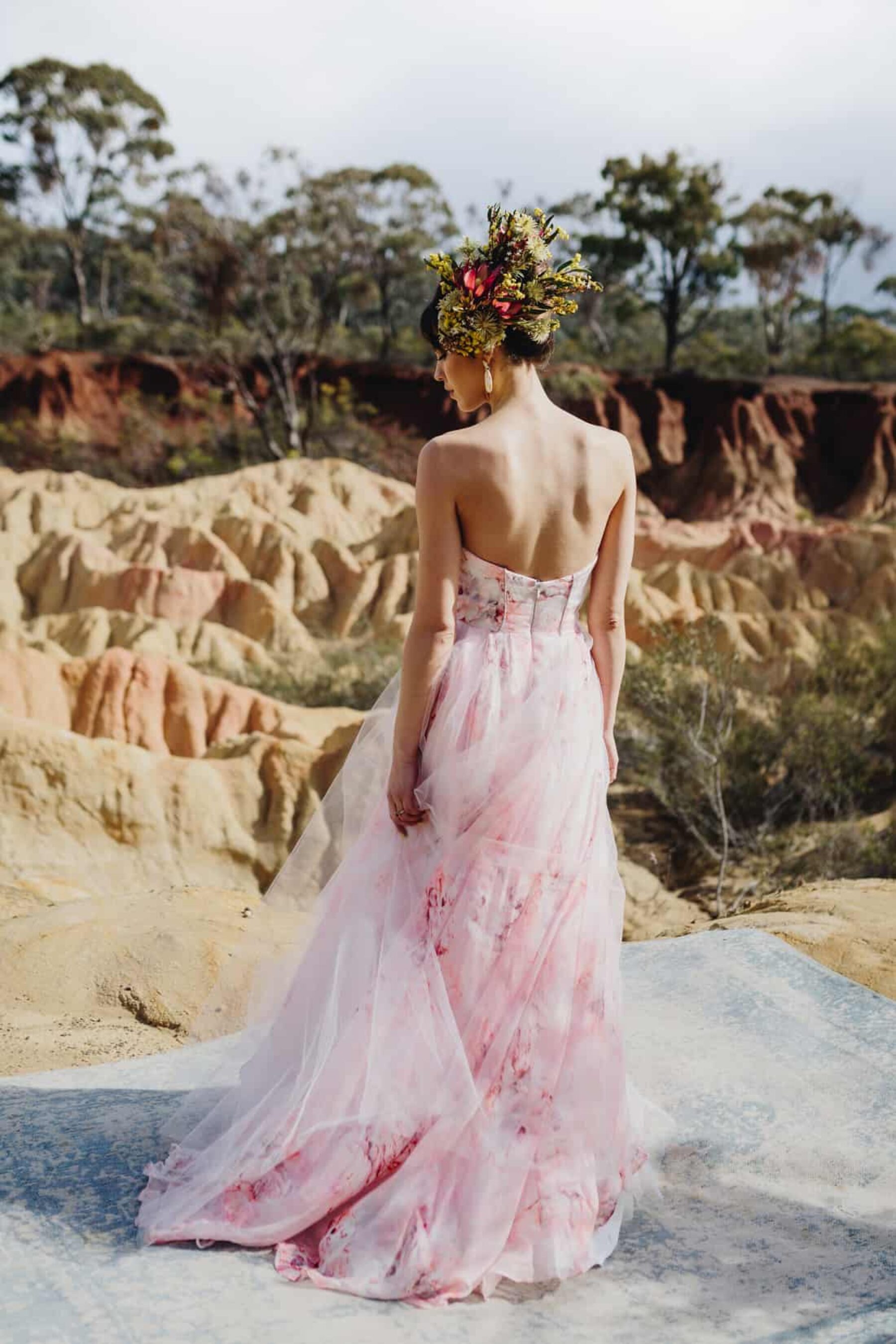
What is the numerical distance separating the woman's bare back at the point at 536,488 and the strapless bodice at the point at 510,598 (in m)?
0.02

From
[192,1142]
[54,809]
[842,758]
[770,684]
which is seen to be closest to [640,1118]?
[192,1142]

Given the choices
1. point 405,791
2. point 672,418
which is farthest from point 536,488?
point 672,418

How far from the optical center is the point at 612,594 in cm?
254

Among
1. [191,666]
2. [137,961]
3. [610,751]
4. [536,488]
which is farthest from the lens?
[191,666]

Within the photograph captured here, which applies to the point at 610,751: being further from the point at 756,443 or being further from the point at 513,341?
the point at 756,443

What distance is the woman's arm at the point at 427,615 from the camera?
2.25 metres

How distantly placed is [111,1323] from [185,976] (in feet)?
8.22

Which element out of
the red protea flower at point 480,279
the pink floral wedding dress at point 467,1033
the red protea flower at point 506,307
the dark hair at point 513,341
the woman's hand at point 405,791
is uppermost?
the red protea flower at point 480,279

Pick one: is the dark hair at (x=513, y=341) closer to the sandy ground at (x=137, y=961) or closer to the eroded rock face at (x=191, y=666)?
the eroded rock face at (x=191, y=666)

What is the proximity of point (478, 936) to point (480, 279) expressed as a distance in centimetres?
127

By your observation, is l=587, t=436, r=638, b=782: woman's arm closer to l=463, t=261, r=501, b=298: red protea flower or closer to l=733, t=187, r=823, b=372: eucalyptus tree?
l=463, t=261, r=501, b=298: red protea flower

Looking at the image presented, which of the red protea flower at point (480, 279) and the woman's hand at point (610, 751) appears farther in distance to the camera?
the woman's hand at point (610, 751)

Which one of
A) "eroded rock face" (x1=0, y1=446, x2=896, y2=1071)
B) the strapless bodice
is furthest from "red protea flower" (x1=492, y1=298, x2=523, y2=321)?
"eroded rock face" (x1=0, y1=446, x2=896, y2=1071)

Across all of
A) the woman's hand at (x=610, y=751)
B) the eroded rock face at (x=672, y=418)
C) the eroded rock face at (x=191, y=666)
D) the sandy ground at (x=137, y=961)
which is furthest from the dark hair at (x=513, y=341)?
the eroded rock face at (x=672, y=418)
